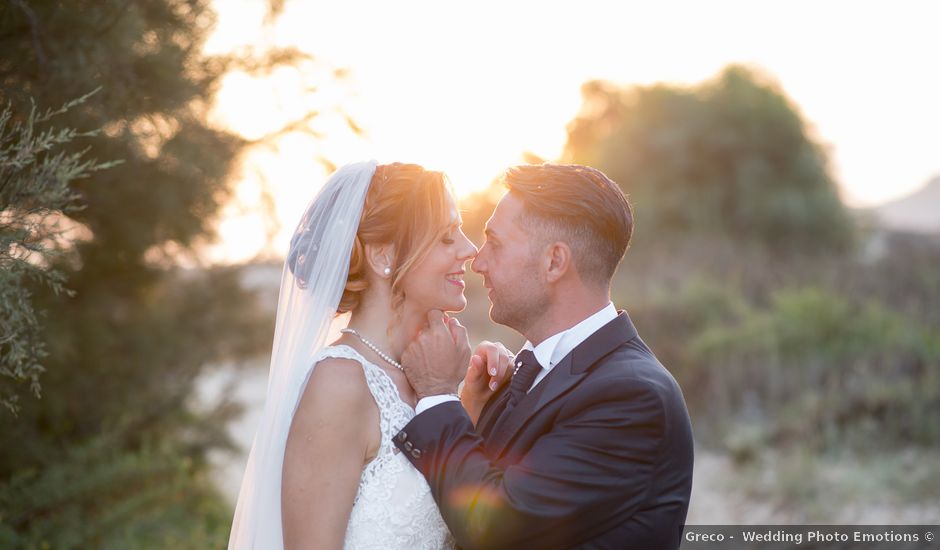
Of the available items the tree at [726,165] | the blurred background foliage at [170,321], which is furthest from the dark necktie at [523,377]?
the tree at [726,165]

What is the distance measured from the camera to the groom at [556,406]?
121 inches

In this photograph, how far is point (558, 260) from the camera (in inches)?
146

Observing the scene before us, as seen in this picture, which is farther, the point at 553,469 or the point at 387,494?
the point at 387,494

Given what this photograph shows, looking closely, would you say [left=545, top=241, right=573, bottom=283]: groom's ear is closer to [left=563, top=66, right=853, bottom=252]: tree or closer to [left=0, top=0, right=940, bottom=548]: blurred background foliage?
[left=0, top=0, right=940, bottom=548]: blurred background foliage

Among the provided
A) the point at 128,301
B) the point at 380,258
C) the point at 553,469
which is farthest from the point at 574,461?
the point at 128,301

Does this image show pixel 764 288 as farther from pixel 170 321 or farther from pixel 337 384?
pixel 337 384

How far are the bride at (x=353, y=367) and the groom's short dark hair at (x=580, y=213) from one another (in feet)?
1.10

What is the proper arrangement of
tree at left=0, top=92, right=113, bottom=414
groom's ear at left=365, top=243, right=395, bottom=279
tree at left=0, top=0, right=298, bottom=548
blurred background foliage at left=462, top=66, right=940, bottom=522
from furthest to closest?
1. blurred background foliage at left=462, top=66, right=940, bottom=522
2. tree at left=0, top=0, right=298, bottom=548
3. groom's ear at left=365, top=243, right=395, bottom=279
4. tree at left=0, top=92, right=113, bottom=414

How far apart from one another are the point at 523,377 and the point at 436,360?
43 centimetres

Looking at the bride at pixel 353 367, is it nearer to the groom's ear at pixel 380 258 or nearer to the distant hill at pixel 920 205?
the groom's ear at pixel 380 258

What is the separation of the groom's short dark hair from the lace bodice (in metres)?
0.95

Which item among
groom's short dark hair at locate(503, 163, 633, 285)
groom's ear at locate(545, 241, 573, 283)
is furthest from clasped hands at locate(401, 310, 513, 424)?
groom's short dark hair at locate(503, 163, 633, 285)

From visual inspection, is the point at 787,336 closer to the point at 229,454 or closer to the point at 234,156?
the point at 229,454

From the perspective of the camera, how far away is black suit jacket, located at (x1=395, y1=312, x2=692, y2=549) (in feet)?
9.98
